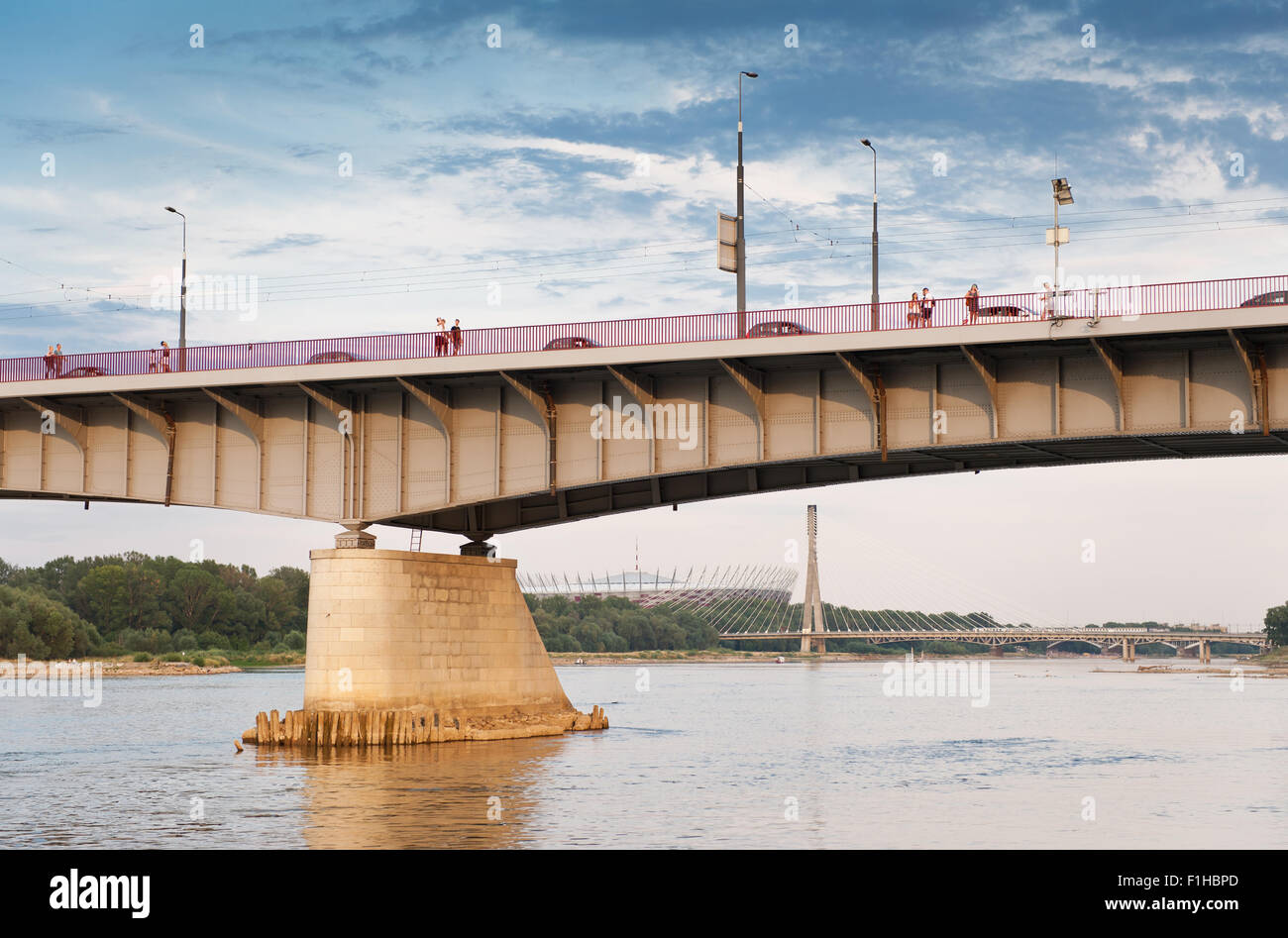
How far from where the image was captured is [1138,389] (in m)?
38.7

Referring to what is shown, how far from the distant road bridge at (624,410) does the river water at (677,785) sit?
890 cm

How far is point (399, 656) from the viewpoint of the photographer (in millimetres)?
46281

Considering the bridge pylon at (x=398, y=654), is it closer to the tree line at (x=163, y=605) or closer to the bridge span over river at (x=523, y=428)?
the bridge span over river at (x=523, y=428)

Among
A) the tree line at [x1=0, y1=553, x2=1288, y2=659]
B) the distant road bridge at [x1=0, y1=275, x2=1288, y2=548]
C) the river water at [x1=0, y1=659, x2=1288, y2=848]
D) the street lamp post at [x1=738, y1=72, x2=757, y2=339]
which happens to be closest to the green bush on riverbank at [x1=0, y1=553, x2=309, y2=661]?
the tree line at [x1=0, y1=553, x2=1288, y2=659]

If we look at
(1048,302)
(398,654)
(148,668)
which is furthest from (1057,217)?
(148,668)

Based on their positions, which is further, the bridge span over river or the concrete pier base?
the concrete pier base

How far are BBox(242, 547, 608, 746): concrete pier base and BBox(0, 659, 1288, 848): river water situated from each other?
1.32 m

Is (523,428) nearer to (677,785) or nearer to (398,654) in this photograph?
(398,654)

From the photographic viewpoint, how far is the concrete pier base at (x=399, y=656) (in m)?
45.7

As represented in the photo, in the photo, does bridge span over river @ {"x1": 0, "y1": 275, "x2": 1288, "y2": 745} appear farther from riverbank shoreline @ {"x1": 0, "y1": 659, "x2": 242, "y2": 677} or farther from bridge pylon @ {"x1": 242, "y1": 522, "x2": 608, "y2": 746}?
riverbank shoreline @ {"x1": 0, "y1": 659, "x2": 242, "y2": 677}

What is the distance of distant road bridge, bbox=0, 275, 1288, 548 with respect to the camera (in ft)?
126

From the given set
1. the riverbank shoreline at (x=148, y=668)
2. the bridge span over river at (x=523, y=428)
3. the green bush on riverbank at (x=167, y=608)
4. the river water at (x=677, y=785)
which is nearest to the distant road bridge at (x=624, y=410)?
the bridge span over river at (x=523, y=428)
